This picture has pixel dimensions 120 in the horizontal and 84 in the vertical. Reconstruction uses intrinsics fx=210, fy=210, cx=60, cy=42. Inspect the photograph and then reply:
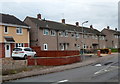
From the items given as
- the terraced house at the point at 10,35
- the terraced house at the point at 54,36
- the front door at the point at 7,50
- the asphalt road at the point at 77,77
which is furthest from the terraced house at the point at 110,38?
the asphalt road at the point at 77,77

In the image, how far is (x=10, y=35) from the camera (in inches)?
1309

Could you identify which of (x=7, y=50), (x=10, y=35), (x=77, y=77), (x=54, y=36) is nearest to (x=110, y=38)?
(x=54, y=36)

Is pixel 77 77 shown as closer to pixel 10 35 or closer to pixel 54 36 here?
pixel 10 35

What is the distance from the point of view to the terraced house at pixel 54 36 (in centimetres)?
3981

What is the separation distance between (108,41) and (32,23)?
128 ft

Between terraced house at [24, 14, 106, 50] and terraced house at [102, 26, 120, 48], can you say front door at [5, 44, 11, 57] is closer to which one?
terraced house at [24, 14, 106, 50]

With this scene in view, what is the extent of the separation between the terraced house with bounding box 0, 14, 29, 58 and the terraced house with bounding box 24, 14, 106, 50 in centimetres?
333

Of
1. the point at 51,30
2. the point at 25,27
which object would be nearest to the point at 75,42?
the point at 51,30

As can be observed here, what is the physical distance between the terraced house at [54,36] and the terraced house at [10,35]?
3330mm

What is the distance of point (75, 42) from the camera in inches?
2032

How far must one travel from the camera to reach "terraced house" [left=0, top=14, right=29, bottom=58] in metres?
31.6

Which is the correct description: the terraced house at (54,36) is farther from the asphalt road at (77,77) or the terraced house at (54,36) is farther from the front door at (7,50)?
the asphalt road at (77,77)

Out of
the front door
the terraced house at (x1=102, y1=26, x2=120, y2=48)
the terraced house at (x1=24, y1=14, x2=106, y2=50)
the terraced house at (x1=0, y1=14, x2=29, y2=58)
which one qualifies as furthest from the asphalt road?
the terraced house at (x1=102, y1=26, x2=120, y2=48)

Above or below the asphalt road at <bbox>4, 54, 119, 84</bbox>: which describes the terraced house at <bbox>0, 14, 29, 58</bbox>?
above
